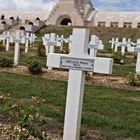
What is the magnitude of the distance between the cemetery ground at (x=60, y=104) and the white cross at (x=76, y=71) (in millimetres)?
354

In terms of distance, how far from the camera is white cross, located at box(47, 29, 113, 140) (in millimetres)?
5266

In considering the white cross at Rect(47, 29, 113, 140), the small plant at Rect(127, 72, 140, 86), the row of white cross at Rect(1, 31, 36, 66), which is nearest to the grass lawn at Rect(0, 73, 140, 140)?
the white cross at Rect(47, 29, 113, 140)

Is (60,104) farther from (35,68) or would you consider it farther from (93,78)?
(35,68)

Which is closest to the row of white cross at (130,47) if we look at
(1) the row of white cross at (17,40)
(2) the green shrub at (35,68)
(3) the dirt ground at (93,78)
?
(3) the dirt ground at (93,78)

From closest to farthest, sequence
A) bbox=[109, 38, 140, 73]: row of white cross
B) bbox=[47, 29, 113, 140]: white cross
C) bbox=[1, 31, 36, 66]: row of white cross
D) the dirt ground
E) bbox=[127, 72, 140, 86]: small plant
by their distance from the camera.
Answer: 1. bbox=[47, 29, 113, 140]: white cross
2. bbox=[127, 72, 140, 86]: small plant
3. the dirt ground
4. bbox=[109, 38, 140, 73]: row of white cross
5. bbox=[1, 31, 36, 66]: row of white cross

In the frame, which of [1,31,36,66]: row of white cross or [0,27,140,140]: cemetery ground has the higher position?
[1,31,36,66]: row of white cross

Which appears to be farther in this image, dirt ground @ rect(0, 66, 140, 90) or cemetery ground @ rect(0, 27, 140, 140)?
dirt ground @ rect(0, 66, 140, 90)

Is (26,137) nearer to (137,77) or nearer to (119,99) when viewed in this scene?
(119,99)

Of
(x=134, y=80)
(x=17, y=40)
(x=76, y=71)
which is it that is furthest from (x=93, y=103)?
(x=17, y=40)

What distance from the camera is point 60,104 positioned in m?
8.22

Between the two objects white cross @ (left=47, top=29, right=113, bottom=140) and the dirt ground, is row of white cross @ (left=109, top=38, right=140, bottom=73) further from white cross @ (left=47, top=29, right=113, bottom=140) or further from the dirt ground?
white cross @ (left=47, top=29, right=113, bottom=140)

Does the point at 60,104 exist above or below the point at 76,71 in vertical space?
below

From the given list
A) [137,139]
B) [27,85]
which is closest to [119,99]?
[27,85]

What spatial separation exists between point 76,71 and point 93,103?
3.31 metres
